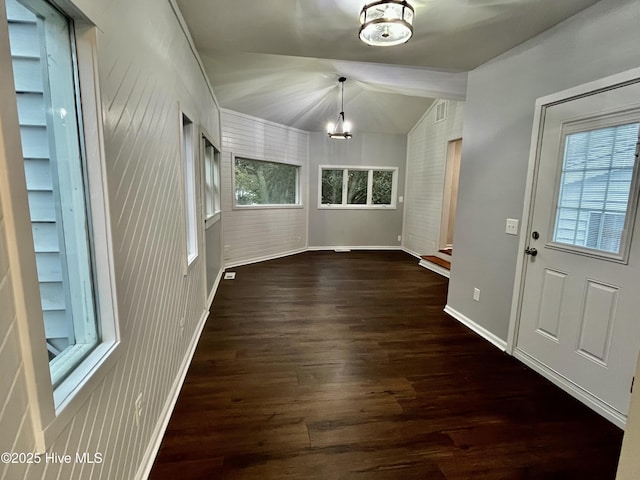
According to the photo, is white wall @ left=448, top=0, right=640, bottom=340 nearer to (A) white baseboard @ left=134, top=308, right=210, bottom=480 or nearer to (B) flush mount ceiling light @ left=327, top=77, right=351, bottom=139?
(B) flush mount ceiling light @ left=327, top=77, right=351, bottom=139

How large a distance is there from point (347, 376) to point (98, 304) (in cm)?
172

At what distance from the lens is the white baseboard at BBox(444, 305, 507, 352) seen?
2.73m

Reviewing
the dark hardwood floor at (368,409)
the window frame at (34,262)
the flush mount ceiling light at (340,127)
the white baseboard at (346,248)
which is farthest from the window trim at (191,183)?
the white baseboard at (346,248)

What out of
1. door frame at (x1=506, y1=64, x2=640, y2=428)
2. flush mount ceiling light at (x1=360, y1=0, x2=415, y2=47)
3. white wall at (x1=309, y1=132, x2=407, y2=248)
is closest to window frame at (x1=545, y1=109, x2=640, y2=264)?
door frame at (x1=506, y1=64, x2=640, y2=428)

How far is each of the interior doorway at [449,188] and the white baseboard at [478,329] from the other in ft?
7.72

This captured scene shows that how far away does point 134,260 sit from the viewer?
4.46 ft

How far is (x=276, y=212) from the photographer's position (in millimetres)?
6105

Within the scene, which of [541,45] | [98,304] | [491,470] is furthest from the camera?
[541,45]

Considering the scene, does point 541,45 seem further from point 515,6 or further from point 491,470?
point 491,470

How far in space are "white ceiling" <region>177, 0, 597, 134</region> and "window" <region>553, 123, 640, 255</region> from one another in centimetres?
86

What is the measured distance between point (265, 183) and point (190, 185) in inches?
129

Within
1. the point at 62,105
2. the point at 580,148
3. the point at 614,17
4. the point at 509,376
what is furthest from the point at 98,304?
the point at 614,17

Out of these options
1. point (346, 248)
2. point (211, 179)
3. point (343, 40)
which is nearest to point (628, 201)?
point (343, 40)

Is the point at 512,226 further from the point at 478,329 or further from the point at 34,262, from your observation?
the point at 34,262
